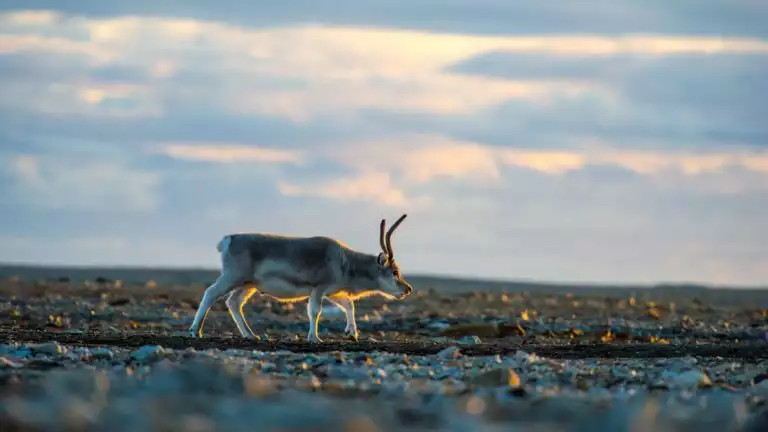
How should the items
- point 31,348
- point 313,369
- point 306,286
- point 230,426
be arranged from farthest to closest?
→ point 306,286, point 31,348, point 313,369, point 230,426

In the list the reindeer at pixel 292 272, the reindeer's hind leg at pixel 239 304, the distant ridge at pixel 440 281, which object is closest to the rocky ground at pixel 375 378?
the reindeer's hind leg at pixel 239 304

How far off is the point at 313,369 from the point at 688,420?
21.6 feet

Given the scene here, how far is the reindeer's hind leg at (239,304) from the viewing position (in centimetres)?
A: 2339

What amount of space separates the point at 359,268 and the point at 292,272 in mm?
1738

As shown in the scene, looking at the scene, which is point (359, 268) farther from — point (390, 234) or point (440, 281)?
point (440, 281)

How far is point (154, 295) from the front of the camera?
43469mm

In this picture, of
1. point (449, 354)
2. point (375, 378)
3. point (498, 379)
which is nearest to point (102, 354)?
point (375, 378)

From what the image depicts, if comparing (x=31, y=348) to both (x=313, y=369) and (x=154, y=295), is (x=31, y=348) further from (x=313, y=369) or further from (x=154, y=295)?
(x=154, y=295)

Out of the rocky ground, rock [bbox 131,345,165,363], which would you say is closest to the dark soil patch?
the rocky ground

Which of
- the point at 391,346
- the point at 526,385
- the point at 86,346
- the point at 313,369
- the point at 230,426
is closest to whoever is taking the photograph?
the point at 230,426

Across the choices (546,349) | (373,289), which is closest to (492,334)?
(373,289)

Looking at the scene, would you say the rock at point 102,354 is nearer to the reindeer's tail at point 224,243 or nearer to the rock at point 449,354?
the rock at point 449,354

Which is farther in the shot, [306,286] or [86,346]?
[306,286]

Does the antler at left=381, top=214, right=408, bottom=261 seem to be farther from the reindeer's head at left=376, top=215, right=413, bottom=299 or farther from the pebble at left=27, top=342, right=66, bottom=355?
the pebble at left=27, top=342, right=66, bottom=355
